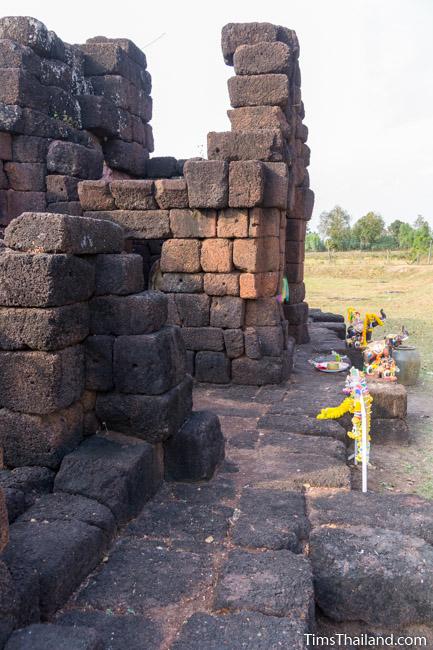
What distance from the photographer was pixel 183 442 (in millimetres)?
4844

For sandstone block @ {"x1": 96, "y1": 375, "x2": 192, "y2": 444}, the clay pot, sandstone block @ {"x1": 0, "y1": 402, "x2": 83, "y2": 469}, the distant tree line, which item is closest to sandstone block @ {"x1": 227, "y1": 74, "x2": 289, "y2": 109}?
the clay pot

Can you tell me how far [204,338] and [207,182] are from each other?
2418 mm

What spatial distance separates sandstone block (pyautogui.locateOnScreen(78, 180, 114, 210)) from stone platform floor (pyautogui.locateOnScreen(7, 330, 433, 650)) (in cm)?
523

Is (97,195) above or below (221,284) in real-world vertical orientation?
above

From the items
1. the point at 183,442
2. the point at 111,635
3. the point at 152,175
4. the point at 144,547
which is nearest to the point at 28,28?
the point at 152,175

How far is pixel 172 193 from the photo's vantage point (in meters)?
8.12

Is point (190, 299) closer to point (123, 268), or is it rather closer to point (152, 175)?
point (123, 268)

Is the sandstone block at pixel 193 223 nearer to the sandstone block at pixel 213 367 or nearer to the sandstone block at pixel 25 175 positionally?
the sandstone block at pixel 213 367

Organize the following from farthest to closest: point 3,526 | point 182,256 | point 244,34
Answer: point 244,34 < point 182,256 < point 3,526

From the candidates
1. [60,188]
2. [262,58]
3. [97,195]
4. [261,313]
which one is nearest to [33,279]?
[261,313]

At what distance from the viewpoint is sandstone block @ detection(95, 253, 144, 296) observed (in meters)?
4.70

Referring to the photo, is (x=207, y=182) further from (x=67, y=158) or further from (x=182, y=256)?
(x=67, y=158)

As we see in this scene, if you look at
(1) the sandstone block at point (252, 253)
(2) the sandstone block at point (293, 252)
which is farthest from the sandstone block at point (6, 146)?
(2) the sandstone block at point (293, 252)

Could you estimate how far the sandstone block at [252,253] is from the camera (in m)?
7.99
